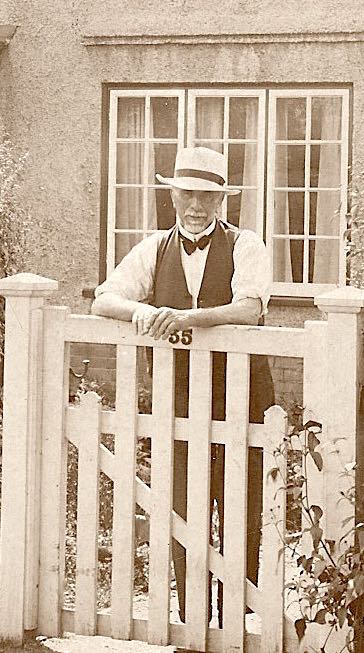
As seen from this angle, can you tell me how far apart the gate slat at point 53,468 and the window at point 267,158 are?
5.83m

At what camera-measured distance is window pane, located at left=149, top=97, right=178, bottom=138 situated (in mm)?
10508

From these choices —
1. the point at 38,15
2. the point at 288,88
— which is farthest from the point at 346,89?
the point at 38,15

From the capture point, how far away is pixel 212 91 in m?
10.4

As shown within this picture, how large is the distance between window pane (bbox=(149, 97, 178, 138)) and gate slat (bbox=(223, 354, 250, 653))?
645 centimetres

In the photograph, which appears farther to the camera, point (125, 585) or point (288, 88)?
point (288, 88)

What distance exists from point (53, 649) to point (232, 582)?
2.45 ft

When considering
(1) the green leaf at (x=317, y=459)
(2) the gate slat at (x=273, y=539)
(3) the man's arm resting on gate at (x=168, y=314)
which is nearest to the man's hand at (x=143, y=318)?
(3) the man's arm resting on gate at (x=168, y=314)

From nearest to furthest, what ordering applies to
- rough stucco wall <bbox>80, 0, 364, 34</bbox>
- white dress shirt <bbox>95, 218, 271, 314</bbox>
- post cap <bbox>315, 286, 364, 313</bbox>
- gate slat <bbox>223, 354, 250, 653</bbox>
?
post cap <bbox>315, 286, 364, 313</bbox> < gate slat <bbox>223, 354, 250, 653</bbox> < white dress shirt <bbox>95, 218, 271, 314</bbox> < rough stucco wall <bbox>80, 0, 364, 34</bbox>

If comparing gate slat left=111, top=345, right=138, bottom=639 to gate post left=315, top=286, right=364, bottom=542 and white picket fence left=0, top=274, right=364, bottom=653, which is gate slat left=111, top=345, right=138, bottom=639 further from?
gate post left=315, top=286, right=364, bottom=542

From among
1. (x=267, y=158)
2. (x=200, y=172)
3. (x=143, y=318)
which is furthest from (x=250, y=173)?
(x=143, y=318)

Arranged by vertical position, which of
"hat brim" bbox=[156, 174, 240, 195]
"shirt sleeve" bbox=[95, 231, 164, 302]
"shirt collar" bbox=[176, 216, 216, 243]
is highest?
"hat brim" bbox=[156, 174, 240, 195]

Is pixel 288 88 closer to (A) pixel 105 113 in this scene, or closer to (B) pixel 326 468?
(A) pixel 105 113

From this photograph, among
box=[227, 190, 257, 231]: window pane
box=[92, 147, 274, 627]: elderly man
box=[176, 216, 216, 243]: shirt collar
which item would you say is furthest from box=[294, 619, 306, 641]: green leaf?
box=[227, 190, 257, 231]: window pane

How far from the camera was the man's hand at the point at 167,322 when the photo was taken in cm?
430
